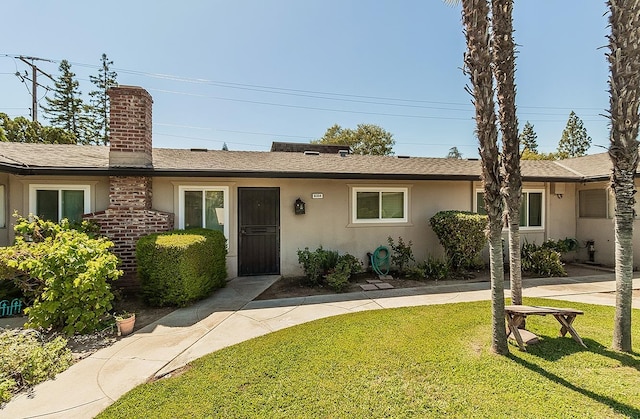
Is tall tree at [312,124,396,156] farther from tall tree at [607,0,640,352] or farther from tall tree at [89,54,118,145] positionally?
tall tree at [607,0,640,352]

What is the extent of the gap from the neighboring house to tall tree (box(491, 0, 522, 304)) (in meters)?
3.55

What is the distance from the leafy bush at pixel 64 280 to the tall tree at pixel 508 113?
237 inches

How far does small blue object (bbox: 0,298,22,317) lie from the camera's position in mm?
5156

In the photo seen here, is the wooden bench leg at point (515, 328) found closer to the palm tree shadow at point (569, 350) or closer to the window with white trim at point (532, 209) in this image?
the palm tree shadow at point (569, 350)

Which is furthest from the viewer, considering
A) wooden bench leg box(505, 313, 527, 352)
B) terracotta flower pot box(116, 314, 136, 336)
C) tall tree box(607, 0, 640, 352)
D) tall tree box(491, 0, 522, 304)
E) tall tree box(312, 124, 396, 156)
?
tall tree box(312, 124, 396, 156)

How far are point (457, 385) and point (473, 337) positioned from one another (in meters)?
1.31

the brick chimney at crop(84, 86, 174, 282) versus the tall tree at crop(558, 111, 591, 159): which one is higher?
the tall tree at crop(558, 111, 591, 159)

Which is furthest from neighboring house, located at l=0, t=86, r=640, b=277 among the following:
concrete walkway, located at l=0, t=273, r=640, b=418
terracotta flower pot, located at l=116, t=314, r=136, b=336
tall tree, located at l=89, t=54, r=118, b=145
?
tall tree, located at l=89, t=54, r=118, b=145

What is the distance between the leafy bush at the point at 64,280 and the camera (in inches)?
166

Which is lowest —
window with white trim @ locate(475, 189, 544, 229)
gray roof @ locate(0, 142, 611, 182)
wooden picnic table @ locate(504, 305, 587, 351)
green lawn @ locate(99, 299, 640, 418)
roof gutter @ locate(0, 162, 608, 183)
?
green lawn @ locate(99, 299, 640, 418)

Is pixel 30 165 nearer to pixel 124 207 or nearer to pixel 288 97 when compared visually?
pixel 124 207

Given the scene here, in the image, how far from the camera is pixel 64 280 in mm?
4250

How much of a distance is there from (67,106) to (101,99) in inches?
107

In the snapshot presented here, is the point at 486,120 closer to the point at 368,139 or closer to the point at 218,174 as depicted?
the point at 218,174
